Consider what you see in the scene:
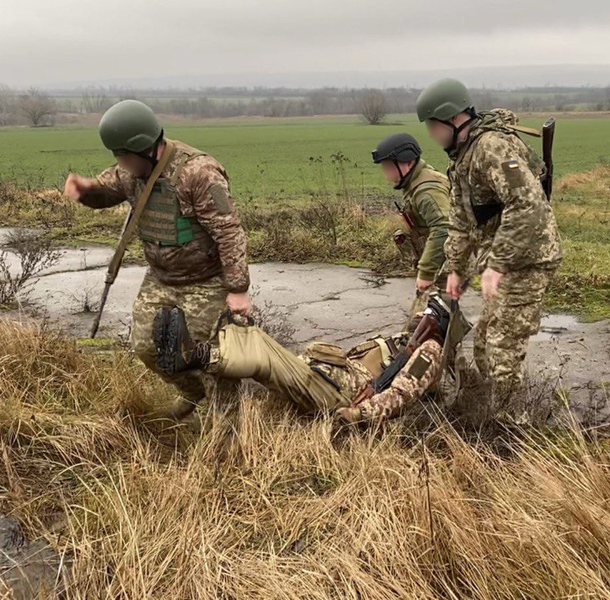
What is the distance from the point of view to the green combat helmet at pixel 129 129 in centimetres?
382

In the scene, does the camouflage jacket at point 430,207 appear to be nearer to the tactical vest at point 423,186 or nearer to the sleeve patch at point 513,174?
the tactical vest at point 423,186

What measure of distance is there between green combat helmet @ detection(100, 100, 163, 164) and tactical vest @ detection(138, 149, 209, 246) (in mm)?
227

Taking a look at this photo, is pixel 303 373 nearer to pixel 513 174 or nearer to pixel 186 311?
pixel 186 311

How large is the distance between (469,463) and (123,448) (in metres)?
1.78

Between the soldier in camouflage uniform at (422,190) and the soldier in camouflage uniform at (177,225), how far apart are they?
62.8 inches

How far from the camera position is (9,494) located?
2.91 metres

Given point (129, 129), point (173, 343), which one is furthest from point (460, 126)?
point (173, 343)

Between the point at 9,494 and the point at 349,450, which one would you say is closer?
the point at 9,494

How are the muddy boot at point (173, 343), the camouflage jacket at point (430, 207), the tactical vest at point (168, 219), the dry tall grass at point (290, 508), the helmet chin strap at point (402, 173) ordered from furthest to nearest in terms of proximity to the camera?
1. the helmet chin strap at point (402, 173)
2. the camouflage jacket at point (430, 207)
3. the tactical vest at point (168, 219)
4. the muddy boot at point (173, 343)
5. the dry tall grass at point (290, 508)

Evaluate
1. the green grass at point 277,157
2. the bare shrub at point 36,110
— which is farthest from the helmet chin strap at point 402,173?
the bare shrub at point 36,110

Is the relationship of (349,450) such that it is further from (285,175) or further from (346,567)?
(285,175)

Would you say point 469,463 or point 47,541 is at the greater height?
point 469,463

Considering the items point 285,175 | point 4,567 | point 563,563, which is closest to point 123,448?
point 4,567

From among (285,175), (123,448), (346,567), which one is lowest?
(285,175)
